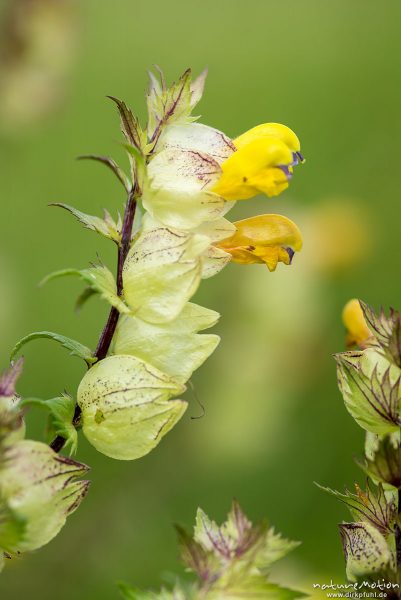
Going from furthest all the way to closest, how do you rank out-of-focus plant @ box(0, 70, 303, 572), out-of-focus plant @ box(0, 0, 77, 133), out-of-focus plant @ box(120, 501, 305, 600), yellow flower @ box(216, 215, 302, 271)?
out-of-focus plant @ box(0, 0, 77, 133), yellow flower @ box(216, 215, 302, 271), out-of-focus plant @ box(0, 70, 303, 572), out-of-focus plant @ box(120, 501, 305, 600)

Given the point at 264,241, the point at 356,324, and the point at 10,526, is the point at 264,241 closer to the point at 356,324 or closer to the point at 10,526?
the point at 356,324

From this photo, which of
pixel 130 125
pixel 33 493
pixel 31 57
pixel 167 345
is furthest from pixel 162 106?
pixel 31 57

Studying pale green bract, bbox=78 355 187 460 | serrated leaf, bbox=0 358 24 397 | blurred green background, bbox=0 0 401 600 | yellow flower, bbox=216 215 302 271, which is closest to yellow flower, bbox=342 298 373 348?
yellow flower, bbox=216 215 302 271

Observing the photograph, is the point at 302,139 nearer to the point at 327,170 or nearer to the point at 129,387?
the point at 327,170

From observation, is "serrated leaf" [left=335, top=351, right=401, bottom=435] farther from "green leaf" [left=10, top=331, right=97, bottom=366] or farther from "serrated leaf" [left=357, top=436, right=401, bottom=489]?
"green leaf" [left=10, top=331, right=97, bottom=366]

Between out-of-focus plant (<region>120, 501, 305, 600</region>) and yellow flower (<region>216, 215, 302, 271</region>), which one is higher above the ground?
yellow flower (<region>216, 215, 302, 271</region>)

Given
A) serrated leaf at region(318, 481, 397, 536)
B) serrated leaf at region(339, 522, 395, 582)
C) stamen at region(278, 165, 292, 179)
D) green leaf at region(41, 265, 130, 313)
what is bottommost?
serrated leaf at region(339, 522, 395, 582)

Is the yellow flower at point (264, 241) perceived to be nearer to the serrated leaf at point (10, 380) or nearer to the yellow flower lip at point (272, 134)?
the yellow flower lip at point (272, 134)
